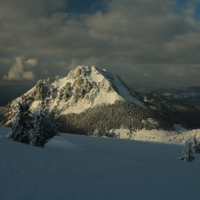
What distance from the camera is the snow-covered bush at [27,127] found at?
22.5 meters

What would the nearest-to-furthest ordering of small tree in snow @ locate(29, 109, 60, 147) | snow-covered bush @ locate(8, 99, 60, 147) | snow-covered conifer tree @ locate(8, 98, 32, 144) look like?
1. small tree in snow @ locate(29, 109, 60, 147)
2. snow-covered bush @ locate(8, 99, 60, 147)
3. snow-covered conifer tree @ locate(8, 98, 32, 144)

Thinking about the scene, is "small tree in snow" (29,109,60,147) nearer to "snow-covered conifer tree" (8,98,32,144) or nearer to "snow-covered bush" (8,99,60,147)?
"snow-covered bush" (8,99,60,147)

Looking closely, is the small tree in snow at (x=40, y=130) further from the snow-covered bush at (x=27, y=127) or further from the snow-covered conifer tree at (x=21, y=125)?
the snow-covered conifer tree at (x=21, y=125)

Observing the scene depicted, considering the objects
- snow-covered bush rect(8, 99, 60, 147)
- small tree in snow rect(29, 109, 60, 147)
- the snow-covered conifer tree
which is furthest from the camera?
the snow-covered conifer tree

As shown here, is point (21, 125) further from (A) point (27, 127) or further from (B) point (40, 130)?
(B) point (40, 130)

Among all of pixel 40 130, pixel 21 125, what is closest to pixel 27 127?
pixel 21 125

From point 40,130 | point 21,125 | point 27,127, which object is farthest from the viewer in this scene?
point 27,127

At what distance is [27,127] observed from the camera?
24.0m

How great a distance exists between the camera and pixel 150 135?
416 ft

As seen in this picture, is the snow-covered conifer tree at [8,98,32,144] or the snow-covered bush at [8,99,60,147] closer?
the snow-covered bush at [8,99,60,147]

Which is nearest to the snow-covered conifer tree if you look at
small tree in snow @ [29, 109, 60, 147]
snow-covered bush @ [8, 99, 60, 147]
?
snow-covered bush @ [8, 99, 60, 147]

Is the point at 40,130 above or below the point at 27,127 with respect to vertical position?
below

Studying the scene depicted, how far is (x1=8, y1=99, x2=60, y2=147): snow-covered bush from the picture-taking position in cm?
2253

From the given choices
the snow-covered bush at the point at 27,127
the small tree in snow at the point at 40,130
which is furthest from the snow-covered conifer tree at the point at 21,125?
the small tree in snow at the point at 40,130
